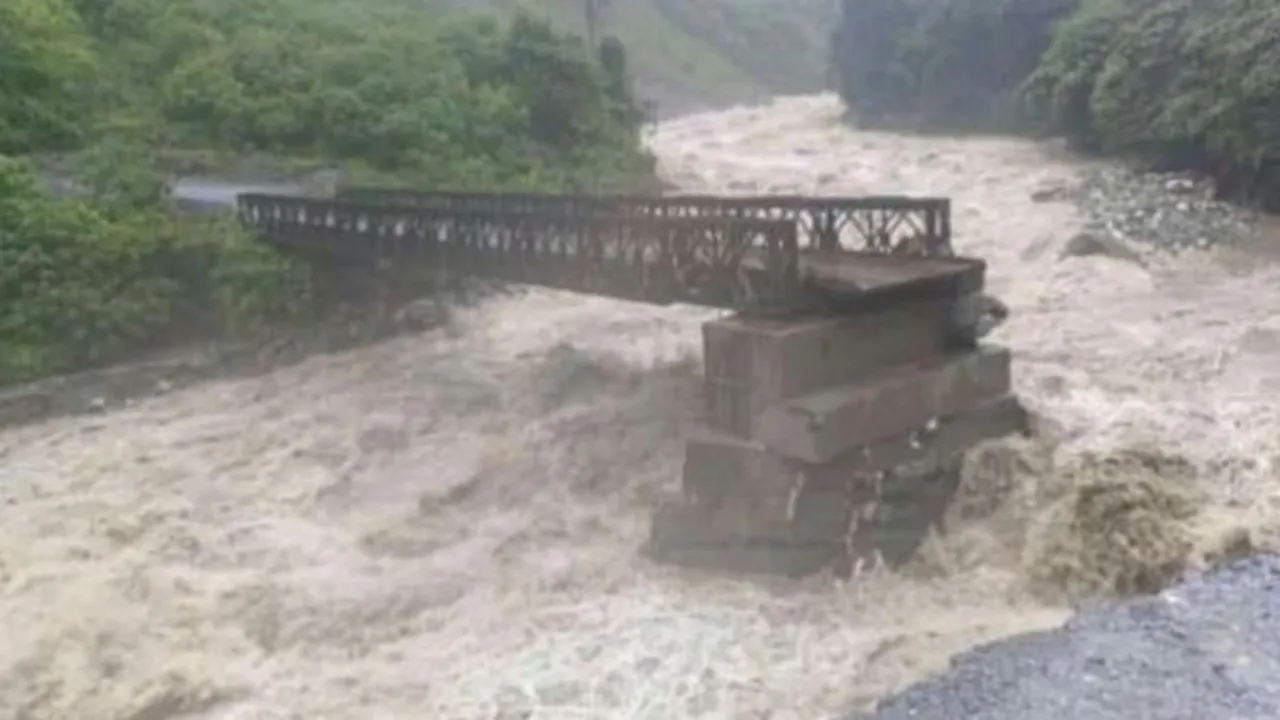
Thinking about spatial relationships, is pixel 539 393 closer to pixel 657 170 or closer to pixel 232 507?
pixel 232 507

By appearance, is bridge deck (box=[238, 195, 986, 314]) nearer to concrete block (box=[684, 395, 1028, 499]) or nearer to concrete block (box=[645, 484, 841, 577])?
concrete block (box=[684, 395, 1028, 499])

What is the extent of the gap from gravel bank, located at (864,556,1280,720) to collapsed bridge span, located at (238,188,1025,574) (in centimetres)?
326

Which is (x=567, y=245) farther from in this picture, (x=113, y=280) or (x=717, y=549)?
(x=113, y=280)

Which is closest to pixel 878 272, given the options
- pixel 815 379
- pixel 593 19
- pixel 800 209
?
pixel 815 379

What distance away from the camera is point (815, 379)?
676 inches

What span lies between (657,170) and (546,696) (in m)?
35.2

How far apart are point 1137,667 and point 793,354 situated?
5.58 meters

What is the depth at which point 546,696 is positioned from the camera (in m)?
13.6

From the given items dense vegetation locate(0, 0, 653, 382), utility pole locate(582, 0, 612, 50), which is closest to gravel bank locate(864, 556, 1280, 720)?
dense vegetation locate(0, 0, 653, 382)

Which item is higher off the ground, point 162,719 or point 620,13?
point 620,13

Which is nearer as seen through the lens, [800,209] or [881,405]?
[881,405]

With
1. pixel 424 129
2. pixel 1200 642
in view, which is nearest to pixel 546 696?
pixel 1200 642

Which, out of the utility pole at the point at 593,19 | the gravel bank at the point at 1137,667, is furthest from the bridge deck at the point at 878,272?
the utility pole at the point at 593,19

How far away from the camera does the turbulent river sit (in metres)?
14.1
